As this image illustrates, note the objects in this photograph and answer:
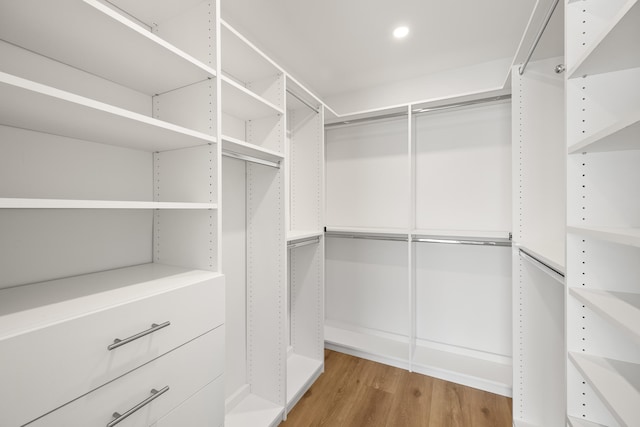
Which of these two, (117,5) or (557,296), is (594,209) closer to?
(557,296)

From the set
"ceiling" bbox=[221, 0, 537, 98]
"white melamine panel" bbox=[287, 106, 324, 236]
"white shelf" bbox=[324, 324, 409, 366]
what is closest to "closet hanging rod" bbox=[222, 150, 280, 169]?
"white melamine panel" bbox=[287, 106, 324, 236]

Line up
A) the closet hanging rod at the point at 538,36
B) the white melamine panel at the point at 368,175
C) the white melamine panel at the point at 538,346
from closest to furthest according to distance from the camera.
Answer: the closet hanging rod at the point at 538,36 → the white melamine panel at the point at 538,346 → the white melamine panel at the point at 368,175

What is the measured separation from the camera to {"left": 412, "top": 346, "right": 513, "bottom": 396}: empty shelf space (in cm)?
193

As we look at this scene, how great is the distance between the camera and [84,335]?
0.68 m

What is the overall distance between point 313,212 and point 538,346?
67.2 inches

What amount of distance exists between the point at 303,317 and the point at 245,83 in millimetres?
1884

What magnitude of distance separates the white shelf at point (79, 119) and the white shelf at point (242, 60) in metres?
0.60

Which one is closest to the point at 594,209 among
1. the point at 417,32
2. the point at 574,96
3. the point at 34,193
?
the point at 574,96

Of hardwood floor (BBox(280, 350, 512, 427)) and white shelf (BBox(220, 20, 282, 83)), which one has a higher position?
white shelf (BBox(220, 20, 282, 83))

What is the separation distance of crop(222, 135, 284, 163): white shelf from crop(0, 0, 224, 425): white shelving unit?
174 millimetres

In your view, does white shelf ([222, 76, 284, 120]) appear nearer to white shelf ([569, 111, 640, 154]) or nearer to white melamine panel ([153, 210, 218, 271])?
white melamine panel ([153, 210, 218, 271])

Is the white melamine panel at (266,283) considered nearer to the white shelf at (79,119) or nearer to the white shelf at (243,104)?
the white shelf at (243,104)

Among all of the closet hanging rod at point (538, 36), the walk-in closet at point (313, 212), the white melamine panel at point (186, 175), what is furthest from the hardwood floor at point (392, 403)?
the closet hanging rod at point (538, 36)

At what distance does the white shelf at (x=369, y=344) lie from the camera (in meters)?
2.27
